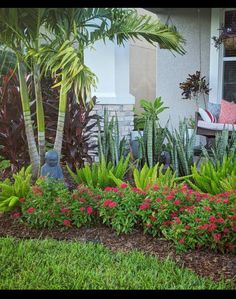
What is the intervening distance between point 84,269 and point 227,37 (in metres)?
5.78

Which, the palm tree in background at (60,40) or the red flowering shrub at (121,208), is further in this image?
the palm tree in background at (60,40)

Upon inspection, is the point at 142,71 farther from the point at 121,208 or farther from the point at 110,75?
the point at 121,208

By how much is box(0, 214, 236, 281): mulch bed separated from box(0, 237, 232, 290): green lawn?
0.14 metres

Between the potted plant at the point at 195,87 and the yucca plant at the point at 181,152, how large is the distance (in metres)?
3.22

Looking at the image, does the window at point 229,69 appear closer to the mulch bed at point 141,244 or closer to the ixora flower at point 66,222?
the mulch bed at point 141,244

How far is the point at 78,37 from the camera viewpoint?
487 centimetres

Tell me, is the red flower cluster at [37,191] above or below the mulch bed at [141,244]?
above

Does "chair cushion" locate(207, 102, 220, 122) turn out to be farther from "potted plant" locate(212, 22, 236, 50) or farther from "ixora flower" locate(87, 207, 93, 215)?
"ixora flower" locate(87, 207, 93, 215)

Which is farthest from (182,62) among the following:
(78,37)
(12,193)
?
(12,193)

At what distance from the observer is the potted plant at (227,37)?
7540 millimetres

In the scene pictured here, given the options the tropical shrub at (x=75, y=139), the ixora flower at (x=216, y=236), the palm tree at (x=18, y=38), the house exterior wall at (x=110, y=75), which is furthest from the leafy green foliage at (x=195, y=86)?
the ixora flower at (x=216, y=236)

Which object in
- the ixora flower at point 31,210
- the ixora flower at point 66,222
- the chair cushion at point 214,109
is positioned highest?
the chair cushion at point 214,109

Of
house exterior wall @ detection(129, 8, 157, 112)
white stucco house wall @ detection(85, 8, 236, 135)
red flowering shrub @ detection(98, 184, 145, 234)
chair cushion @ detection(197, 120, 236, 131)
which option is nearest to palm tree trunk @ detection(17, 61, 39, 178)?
red flowering shrub @ detection(98, 184, 145, 234)
